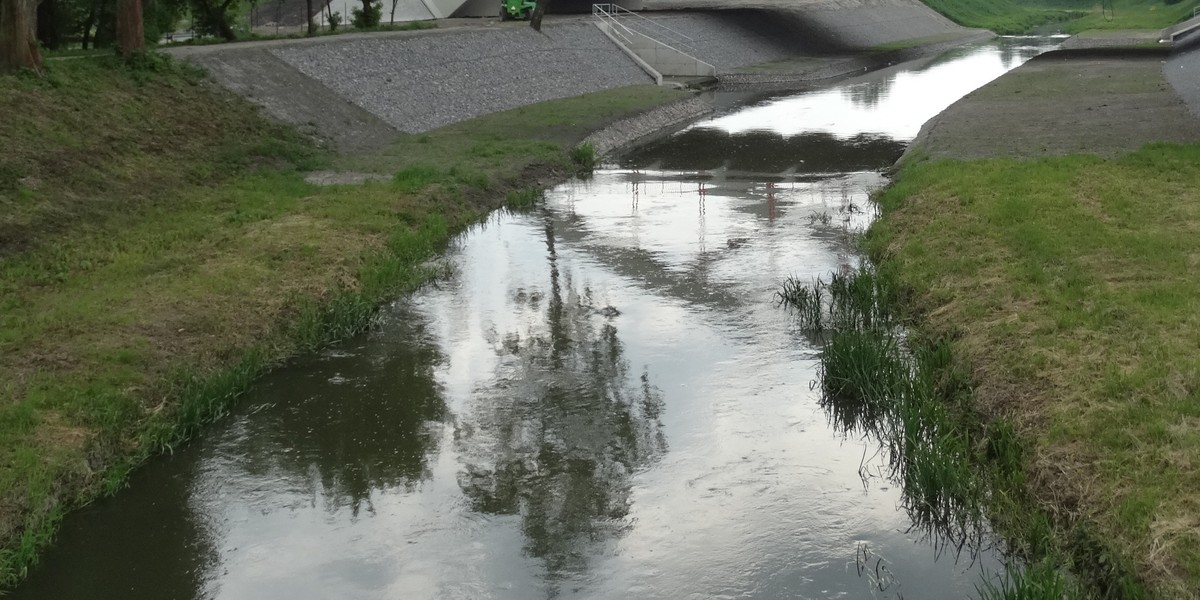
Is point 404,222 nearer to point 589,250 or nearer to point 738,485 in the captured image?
point 589,250

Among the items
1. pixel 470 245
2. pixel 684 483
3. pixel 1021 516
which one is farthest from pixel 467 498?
pixel 470 245

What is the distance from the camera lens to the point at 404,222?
20.2 m

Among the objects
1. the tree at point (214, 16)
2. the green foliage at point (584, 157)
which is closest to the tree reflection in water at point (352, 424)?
the green foliage at point (584, 157)

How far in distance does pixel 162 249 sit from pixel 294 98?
12941mm

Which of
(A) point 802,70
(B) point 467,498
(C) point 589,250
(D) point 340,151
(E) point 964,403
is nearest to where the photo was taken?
(B) point 467,498

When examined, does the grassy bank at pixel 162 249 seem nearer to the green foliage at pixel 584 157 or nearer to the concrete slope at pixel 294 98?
the green foliage at pixel 584 157

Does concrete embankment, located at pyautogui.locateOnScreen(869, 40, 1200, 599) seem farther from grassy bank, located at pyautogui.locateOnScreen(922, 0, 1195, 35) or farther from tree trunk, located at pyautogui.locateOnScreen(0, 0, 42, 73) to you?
grassy bank, located at pyautogui.locateOnScreen(922, 0, 1195, 35)

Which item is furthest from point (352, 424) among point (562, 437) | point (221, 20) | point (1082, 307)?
point (221, 20)

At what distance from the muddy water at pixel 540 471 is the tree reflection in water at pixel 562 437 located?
32 mm

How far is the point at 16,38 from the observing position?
72.7 ft

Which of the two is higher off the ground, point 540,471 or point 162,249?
point 162,249

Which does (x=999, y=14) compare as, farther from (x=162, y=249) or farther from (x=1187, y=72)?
(x=162, y=249)

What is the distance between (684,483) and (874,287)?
615 cm

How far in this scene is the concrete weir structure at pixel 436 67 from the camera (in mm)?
29169
